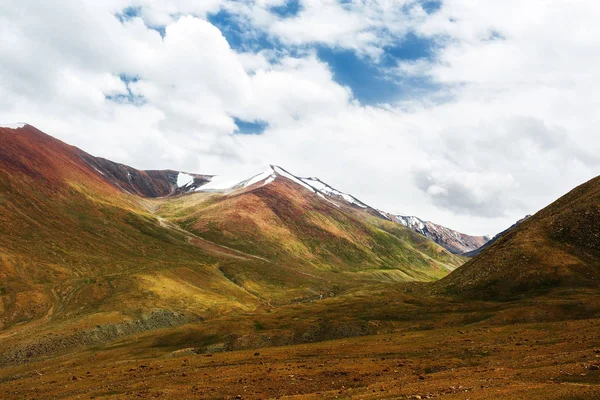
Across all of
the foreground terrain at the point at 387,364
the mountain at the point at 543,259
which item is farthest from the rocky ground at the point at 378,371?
the mountain at the point at 543,259

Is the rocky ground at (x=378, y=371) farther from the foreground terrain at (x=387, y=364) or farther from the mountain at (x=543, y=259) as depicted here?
the mountain at (x=543, y=259)

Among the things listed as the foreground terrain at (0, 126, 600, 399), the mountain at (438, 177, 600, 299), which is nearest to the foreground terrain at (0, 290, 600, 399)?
the foreground terrain at (0, 126, 600, 399)

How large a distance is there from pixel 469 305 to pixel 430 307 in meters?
9.07

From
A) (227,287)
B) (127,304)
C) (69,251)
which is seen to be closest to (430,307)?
(127,304)

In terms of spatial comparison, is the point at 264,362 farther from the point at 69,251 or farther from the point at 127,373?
the point at 69,251

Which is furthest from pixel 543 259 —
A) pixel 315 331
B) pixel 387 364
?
pixel 387 364

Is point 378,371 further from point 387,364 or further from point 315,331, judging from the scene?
point 315,331

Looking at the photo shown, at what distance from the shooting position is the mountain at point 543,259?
104m

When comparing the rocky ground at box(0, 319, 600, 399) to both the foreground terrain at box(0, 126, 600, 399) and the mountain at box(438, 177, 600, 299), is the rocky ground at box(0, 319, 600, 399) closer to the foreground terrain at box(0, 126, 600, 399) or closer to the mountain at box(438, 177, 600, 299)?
the foreground terrain at box(0, 126, 600, 399)

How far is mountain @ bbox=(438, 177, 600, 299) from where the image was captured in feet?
340

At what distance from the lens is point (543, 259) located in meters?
112

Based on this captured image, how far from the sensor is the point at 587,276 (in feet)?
333

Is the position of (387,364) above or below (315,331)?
above

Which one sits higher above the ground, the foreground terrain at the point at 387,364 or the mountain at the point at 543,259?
the mountain at the point at 543,259
